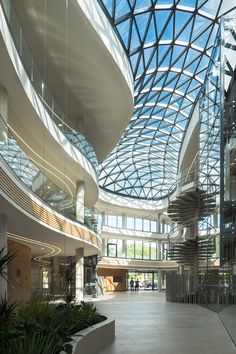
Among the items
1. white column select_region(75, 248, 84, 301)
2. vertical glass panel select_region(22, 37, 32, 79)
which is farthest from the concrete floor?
white column select_region(75, 248, 84, 301)

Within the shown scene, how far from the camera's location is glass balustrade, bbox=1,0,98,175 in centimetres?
1716

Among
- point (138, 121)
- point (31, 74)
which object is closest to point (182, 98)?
point (138, 121)

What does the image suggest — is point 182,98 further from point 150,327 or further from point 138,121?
point 150,327

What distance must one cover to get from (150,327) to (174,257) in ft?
77.5

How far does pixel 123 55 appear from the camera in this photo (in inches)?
930

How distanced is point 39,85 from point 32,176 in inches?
204

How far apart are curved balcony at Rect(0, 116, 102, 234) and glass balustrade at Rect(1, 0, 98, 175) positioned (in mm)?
3287

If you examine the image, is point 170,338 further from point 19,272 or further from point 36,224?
point 19,272

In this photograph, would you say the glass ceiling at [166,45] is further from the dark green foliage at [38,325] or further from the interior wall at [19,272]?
the dark green foliage at [38,325]

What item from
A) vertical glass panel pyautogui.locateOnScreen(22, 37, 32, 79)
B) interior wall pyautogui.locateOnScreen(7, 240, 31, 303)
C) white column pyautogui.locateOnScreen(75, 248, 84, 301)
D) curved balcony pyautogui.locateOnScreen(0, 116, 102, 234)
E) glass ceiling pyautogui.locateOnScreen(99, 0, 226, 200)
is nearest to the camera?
curved balcony pyautogui.locateOnScreen(0, 116, 102, 234)

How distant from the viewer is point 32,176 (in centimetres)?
1911

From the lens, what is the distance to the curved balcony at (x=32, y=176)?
50.5 ft

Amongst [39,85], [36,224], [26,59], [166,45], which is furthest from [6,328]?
[166,45]

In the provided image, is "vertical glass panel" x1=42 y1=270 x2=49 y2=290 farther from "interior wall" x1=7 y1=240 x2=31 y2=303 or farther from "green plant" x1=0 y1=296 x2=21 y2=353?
"green plant" x1=0 y1=296 x2=21 y2=353
